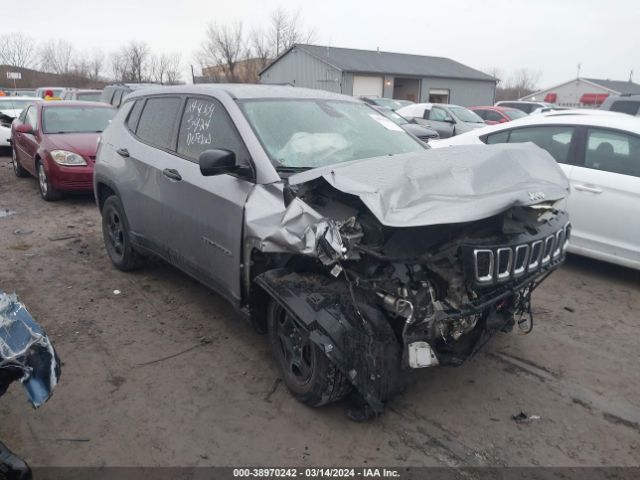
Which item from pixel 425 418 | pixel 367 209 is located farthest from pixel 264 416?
pixel 367 209

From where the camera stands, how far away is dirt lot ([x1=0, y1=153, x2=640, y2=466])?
108 inches

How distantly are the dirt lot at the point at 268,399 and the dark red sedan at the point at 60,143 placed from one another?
3.56 meters

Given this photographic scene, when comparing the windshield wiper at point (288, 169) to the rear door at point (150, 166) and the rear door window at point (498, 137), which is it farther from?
the rear door window at point (498, 137)

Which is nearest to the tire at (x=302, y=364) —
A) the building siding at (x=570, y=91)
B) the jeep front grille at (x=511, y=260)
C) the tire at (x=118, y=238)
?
the jeep front grille at (x=511, y=260)

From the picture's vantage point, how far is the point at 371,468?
262 cm

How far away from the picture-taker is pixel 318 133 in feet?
12.0

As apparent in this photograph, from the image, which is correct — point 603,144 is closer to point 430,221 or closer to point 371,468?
point 430,221

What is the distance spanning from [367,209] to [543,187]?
0.95 m

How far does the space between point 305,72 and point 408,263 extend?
35.8 meters

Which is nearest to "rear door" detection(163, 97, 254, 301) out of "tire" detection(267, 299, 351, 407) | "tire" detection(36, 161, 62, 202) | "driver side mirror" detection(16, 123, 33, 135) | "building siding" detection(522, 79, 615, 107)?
"tire" detection(267, 299, 351, 407)

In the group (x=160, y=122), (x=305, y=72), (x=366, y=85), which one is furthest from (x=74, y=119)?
(x=305, y=72)

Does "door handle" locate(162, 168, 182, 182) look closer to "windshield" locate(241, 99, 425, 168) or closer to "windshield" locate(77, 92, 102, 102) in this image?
"windshield" locate(241, 99, 425, 168)

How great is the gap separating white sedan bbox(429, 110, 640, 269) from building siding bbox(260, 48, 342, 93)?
2886cm

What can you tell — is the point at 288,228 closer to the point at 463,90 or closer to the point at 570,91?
the point at 463,90
